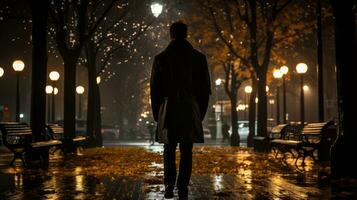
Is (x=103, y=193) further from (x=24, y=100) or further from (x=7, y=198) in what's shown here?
(x=24, y=100)

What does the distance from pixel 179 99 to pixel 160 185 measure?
9.82 feet

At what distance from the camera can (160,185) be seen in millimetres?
9617

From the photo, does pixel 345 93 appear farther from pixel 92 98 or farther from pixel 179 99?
pixel 92 98

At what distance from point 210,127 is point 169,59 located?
4977 centimetres

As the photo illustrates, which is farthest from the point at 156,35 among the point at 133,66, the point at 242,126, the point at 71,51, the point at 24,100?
the point at 71,51

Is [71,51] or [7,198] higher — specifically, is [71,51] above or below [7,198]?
above

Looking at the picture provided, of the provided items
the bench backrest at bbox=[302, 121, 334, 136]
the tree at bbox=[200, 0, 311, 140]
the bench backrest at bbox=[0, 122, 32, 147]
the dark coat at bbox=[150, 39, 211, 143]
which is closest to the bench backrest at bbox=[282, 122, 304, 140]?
the tree at bbox=[200, 0, 311, 140]

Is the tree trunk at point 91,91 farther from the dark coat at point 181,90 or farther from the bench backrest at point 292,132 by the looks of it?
the dark coat at point 181,90

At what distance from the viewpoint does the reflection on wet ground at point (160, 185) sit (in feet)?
26.7

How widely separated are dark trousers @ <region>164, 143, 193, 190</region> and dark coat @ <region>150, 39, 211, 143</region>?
144 millimetres

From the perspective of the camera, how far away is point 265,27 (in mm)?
25359

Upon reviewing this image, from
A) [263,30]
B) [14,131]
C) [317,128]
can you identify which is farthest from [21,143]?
[263,30]

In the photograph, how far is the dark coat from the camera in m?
6.97

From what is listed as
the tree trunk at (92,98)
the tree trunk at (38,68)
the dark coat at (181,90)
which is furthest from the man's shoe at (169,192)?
the tree trunk at (92,98)
